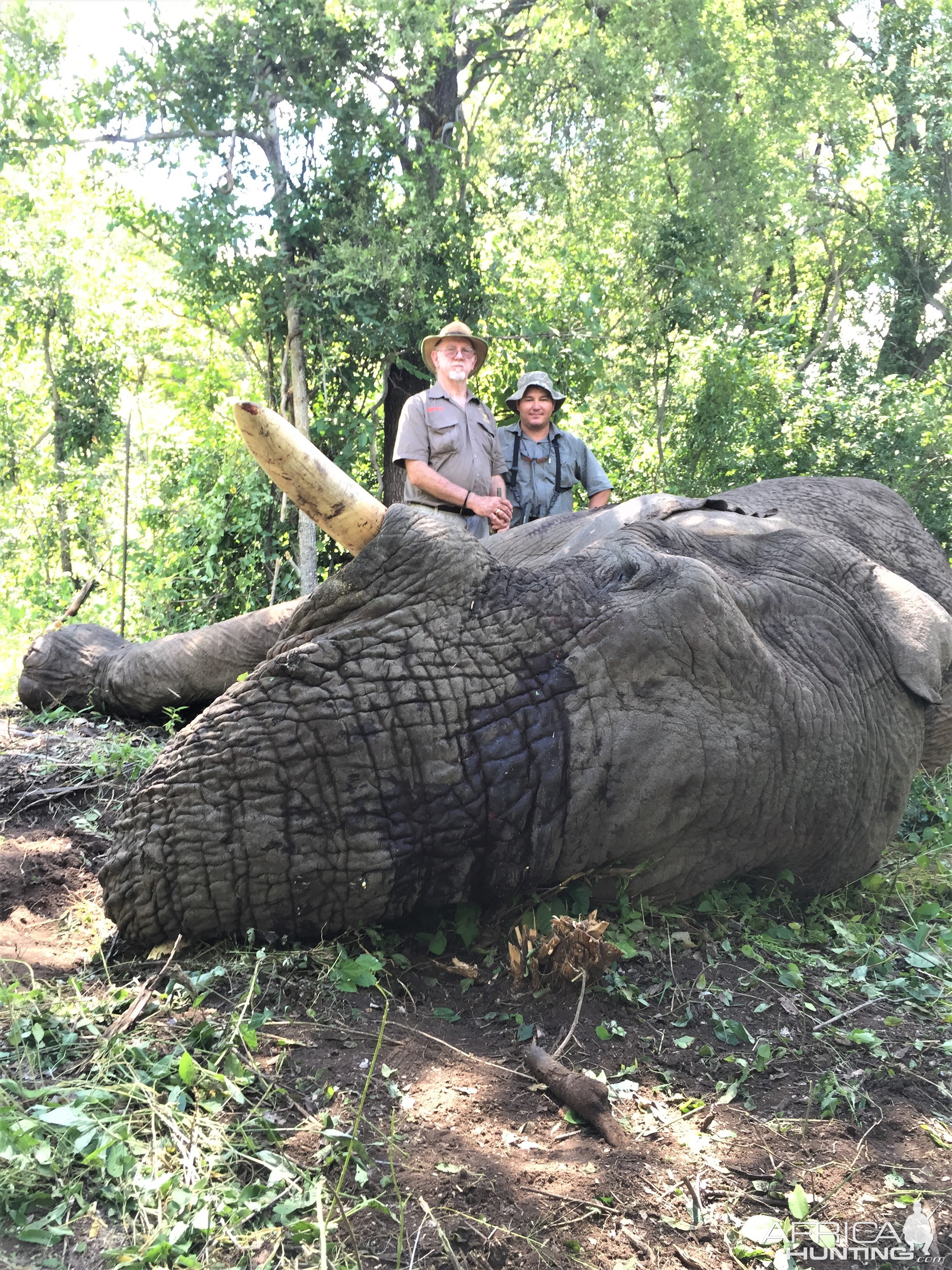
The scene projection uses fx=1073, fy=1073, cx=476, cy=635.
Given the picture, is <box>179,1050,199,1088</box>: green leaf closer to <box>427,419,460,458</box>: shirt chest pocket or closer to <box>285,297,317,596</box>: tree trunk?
<box>427,419,460,458</box>: shirt chest pocket

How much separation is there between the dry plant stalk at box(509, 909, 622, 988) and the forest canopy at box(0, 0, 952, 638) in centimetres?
625

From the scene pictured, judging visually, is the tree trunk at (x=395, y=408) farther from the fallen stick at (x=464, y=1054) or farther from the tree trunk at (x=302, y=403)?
the fallen stick at (x=464, y=1054)

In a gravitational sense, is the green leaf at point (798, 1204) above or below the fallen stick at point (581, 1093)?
below

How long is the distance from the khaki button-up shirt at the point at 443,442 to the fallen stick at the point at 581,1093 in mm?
4092

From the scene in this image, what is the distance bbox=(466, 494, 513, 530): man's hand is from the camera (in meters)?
6.27

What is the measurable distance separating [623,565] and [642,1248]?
217 cm

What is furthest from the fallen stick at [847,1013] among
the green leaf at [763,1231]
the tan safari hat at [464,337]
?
the tan safari hat at [464,337]

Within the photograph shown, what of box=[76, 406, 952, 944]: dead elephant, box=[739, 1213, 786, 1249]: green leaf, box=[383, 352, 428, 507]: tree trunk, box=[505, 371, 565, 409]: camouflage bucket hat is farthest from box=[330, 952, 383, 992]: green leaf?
box=[383, 352, 428, 507]: tree trunk

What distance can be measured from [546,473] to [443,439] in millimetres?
1003

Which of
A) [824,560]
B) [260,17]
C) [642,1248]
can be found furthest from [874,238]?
[642,1248]

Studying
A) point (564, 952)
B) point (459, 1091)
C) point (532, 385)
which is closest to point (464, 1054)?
point (459, 1091)

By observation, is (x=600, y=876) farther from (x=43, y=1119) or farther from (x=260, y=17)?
(x=260, y=17)

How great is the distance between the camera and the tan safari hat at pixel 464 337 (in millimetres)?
6629

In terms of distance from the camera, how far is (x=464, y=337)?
6.72 m
